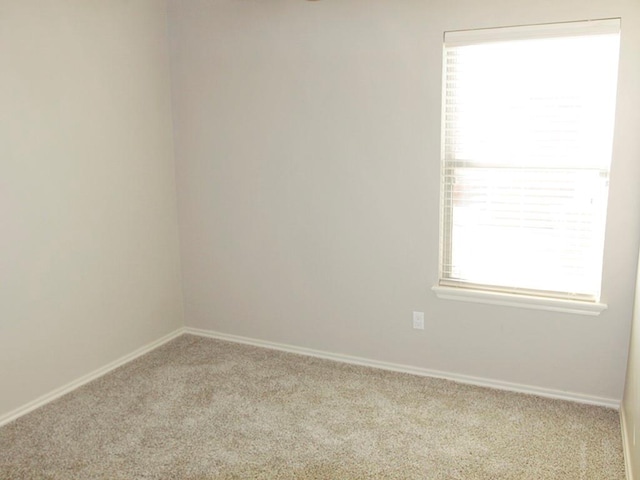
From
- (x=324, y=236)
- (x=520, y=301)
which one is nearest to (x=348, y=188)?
(x=324, y=236)

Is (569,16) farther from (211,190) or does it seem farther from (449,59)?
(211,190)

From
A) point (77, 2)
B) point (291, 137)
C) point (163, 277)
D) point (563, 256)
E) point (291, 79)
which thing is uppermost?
point (77, 2)

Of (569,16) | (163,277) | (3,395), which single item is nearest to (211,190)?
(163,277)

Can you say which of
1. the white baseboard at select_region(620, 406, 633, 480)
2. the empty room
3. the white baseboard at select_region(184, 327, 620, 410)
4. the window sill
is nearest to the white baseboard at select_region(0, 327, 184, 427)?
the empty room

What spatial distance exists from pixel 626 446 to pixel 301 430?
1.54 meters

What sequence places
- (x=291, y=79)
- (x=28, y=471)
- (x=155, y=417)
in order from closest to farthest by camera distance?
(x=28, y=471) → (x=155, y=417) → (x=291, y=79)

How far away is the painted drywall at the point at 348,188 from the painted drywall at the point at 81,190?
0.73 ft

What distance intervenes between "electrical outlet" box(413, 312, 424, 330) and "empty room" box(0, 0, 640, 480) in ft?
Result: 0.04

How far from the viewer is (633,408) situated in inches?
101

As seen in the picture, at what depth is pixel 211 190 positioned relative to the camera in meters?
4.07

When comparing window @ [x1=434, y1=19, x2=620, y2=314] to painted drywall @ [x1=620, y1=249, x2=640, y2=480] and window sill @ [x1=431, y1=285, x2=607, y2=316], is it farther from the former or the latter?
painted drywall @ [x1=620, y1=249, x2=640, y2=480]

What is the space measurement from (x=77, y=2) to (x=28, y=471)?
2.48m

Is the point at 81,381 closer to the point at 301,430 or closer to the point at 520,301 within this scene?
the point at 301,430

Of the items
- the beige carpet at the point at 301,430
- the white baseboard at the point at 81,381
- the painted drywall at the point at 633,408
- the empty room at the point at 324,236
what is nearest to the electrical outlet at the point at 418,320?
the empty room at the point at 324,236
